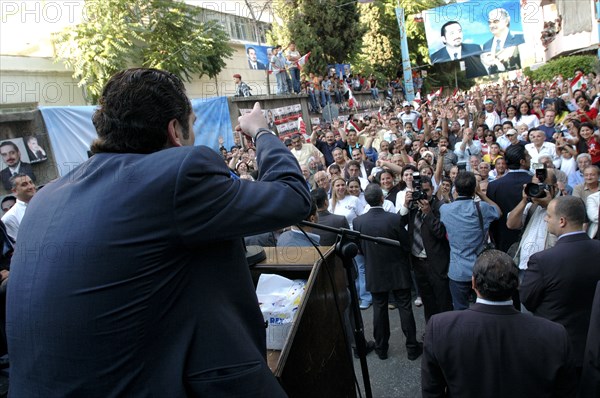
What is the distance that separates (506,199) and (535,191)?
104 cm

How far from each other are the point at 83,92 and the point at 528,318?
54.1 feet

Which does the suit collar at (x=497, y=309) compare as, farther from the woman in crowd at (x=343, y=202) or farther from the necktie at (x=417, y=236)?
the woman in crowd at (x=343, y=202)

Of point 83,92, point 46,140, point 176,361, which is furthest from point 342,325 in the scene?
point 83,92

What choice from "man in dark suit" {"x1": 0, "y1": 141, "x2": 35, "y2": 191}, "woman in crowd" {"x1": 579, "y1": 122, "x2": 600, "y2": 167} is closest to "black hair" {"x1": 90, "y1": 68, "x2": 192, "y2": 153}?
"woman in crowd" {"x1": 579, "y1": 122, "x2": 600, "y2": 167}

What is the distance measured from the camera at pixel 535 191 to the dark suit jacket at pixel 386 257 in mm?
1194

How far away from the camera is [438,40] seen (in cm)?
2005

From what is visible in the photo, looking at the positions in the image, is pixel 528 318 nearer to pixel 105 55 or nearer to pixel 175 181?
pixel 175 181

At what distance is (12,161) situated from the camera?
27.2 feet

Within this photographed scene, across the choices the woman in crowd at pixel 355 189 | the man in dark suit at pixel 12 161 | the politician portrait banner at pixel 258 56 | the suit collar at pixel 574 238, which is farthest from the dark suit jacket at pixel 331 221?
the politician portrait banner at pixel 258 56

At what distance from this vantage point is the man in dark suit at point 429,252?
4406 millimetres

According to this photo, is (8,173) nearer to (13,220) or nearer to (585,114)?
(13,220)

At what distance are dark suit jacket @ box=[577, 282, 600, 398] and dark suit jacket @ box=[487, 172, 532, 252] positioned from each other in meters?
2.79

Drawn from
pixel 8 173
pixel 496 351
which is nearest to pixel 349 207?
pixel 496 351

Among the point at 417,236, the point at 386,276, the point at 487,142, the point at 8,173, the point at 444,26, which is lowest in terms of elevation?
the point at 386,276
